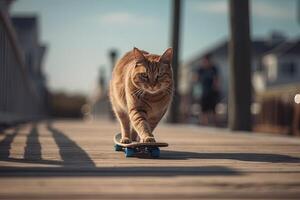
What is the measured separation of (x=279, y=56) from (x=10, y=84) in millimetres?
39770

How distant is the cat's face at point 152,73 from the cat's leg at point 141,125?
210 millimetres

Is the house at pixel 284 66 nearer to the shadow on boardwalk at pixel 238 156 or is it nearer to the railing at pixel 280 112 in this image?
the railing at pixel 280 112

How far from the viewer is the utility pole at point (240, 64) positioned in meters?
10.7

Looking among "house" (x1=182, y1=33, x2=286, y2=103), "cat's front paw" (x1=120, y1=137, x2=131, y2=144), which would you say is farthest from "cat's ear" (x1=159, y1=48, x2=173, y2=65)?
"house" (x1=182, y1=33, x2=286, y2=103)

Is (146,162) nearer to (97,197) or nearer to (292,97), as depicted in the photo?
(97,197)

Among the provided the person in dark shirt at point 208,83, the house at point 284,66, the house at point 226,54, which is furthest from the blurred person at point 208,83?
the house at point 226,54

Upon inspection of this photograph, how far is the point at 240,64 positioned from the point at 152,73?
19.8 ft

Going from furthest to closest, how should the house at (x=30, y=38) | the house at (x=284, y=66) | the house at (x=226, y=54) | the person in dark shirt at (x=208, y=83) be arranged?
the house at (x=226, y=54) < the house at (x=284, y=66) < the house at (x=30, y=38) < the person in dark shirt at (x=208, y=83)

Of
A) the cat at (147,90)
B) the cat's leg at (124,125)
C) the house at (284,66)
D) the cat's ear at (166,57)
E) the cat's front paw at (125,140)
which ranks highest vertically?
the house at (284,66)

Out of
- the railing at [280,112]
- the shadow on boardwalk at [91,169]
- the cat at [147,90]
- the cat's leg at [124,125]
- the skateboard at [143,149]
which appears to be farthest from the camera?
the railing at [280,112]

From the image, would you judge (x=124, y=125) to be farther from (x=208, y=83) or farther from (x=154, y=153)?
(x=208, y=83)

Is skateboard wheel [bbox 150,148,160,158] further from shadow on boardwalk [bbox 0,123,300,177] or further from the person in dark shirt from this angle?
the person in dark shirt

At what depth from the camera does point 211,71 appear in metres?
12.6

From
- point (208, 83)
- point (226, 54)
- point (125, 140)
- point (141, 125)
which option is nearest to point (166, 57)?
point (141, 125)
